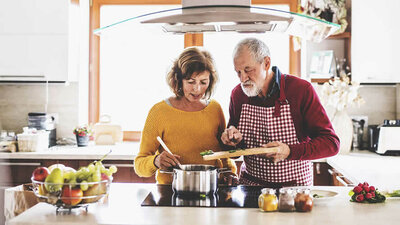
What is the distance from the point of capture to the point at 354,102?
146 inches

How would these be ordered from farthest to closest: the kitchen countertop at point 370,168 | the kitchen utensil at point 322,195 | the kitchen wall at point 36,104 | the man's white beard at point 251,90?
1. the kitchen wall at point 36,104
2. the kitchen countertop at point 370,168
3. the man's white beard at point 251,90
4. the kitchen utensil at point 322,195

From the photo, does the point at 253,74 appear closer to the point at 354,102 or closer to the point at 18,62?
the point at 354,102

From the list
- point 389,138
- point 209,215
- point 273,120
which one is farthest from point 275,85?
point 389,138

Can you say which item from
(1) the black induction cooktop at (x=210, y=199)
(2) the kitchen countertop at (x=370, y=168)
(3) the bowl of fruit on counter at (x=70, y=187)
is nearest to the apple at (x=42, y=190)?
(3) the bowl of fruit on counter at (x=70, y=187)

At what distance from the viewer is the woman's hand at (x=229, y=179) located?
230cm

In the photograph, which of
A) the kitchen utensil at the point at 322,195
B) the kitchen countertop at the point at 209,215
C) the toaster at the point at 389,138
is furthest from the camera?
the toaster at the point at 389,138

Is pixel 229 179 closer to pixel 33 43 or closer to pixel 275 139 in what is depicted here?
pixel 275 139

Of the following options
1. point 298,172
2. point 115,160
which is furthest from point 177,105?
point 115,160

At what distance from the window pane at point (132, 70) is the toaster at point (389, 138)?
1895mm

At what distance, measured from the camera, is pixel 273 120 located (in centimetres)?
245

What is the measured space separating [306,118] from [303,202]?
0.73 metres

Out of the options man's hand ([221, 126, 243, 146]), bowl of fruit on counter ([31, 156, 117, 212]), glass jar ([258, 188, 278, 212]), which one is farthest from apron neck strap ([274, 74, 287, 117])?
bowl of fruit on counter ([31, 156, 117, 212])

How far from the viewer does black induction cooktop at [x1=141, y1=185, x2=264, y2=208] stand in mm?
1886

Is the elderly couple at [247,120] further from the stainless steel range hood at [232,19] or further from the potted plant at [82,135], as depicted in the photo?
the potted plant at [82,135]
